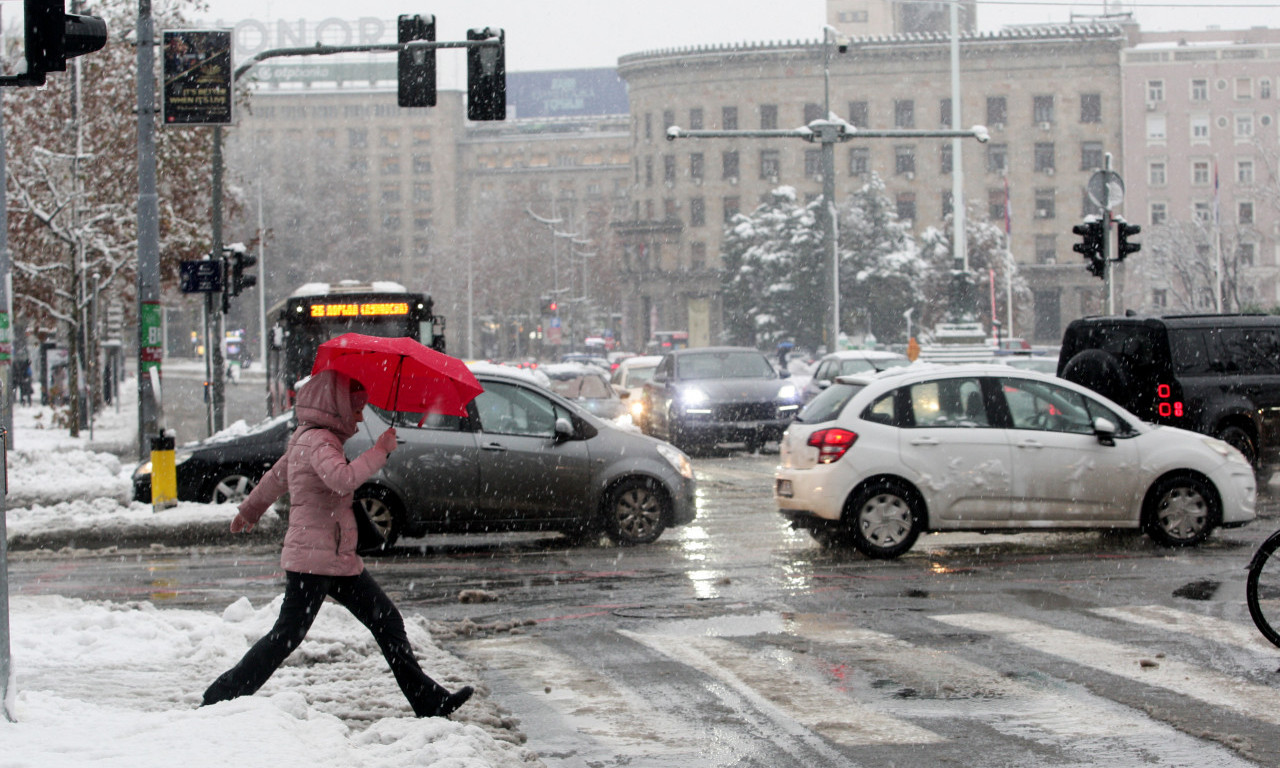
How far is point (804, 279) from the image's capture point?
7762 cm

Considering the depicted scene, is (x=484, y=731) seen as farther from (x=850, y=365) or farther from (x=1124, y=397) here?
(x=850, y=365)

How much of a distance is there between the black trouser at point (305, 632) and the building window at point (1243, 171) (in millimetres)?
104775

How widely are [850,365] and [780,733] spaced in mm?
23186

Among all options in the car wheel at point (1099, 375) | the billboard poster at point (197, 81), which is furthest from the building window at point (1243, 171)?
the billboard poster at point (197, 81)

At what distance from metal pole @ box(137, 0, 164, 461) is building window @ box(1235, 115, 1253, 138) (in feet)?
319

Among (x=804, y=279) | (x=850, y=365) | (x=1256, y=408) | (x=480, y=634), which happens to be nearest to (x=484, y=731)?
(x=480, y=634)

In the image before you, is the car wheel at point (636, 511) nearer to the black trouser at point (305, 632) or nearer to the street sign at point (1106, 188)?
the black trouser at point (305, 632)

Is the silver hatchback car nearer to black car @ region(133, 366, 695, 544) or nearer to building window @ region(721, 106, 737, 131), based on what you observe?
black car @ region(133, 366, 695, 544)

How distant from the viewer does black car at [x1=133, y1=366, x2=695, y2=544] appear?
13016 mm

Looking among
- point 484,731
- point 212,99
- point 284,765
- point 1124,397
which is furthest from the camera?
point 212,99

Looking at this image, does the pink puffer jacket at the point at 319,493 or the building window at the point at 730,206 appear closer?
the pink puffer jacket at the point at 319,493

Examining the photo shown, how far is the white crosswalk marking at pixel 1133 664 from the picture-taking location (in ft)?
22.9

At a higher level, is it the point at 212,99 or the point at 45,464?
the point at 212,99

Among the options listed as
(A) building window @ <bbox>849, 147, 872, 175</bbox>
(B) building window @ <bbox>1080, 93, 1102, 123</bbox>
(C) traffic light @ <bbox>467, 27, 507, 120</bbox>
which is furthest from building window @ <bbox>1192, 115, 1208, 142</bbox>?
(C) traffic light @ <bbox>467, 27, 507, 120</bbox>
